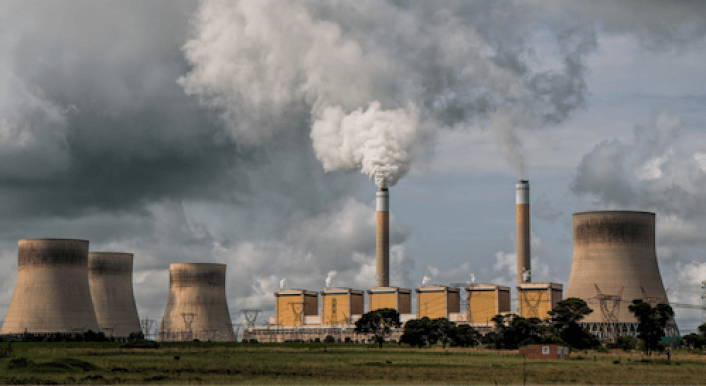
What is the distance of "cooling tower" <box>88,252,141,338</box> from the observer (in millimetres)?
103062

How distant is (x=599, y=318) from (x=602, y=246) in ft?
35.0

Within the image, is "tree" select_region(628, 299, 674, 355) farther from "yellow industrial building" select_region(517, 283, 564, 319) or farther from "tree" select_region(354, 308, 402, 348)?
"tree" select_region(354, 308, 402, 348)

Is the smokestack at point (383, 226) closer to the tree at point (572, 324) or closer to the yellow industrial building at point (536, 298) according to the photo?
the yellow industrial building at point (536, 298)

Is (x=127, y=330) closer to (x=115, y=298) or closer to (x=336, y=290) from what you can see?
(x=115, y=298)

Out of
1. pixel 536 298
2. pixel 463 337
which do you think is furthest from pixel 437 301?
pixel 463 337

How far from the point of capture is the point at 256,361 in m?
48.4

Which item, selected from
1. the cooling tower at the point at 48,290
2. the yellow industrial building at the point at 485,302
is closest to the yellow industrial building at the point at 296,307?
the yellow industrial building at the point at 485,302

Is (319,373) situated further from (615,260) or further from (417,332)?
(615,260)

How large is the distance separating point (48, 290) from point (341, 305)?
51227 mm

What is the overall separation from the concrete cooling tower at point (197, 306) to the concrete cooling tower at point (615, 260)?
1758 inches

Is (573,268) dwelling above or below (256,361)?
above

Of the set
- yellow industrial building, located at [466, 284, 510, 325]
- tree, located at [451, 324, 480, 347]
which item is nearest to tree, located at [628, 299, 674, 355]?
tree, located at [451, 324, 480, 347]

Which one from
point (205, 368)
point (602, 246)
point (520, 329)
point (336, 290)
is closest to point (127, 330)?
point (336, 290)

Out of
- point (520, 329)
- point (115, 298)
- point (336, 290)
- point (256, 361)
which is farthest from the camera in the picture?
point (336, 290)
